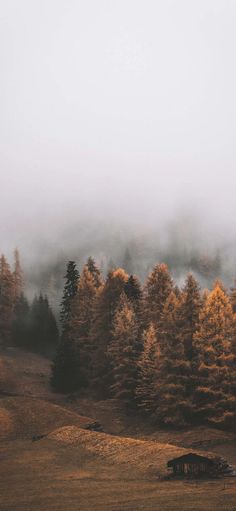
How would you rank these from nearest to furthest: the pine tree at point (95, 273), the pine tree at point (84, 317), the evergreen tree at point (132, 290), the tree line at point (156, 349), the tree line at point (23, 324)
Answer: the tree line at point (156, 349), the evergreen tree at point (132, 290), the pine tree at point (84, 317), the pine tree at point (95, 273), the tree line at point (23, 324)

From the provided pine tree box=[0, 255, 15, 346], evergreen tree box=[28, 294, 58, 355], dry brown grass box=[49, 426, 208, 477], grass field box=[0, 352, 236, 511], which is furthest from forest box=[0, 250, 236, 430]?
pine tree box=[0, 255, 15, 346]

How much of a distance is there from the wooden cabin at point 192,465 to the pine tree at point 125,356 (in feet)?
92.4

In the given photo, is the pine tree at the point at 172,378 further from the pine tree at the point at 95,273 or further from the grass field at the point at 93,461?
the pine tree at the point at 95,273

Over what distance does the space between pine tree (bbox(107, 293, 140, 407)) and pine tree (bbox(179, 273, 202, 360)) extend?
9.18 metres

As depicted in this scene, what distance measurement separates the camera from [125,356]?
5900cm

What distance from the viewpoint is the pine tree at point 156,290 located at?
Result: 63.0m

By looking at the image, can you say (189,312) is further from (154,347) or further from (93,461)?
(93,461)

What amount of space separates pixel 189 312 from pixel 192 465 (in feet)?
79.5

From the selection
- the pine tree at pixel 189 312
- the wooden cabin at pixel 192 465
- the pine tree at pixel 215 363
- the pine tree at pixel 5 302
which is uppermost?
the pine tree at pixel 5 302

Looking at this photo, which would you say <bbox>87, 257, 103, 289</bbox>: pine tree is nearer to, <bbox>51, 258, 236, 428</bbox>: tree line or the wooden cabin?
<bbox>51, 258, 236, 428</bbox>: tree line

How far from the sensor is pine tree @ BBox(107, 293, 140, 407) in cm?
5797

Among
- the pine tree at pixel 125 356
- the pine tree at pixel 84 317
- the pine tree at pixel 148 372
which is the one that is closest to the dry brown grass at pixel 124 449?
the pine tree at pixel 148 372

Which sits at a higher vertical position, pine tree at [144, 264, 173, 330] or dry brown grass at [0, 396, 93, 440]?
pine tree at [144, 264, 173, 330]

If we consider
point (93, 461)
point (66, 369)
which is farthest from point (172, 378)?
point (66, 369)
